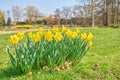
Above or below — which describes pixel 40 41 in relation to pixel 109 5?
below

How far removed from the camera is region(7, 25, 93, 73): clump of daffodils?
158 inches

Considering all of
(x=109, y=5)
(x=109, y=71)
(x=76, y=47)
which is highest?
(x=109, y=5)

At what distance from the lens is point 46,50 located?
13.8 feet

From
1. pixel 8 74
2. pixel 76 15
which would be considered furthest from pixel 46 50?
pixel 76 15

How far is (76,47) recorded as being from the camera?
15.1 ft

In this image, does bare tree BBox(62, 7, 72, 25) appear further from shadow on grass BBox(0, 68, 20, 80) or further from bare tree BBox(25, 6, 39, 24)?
shadow on grass BBox(0, 68, 20, 80)

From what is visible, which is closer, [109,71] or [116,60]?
[109,71]

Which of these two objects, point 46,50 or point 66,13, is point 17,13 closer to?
point 66,13

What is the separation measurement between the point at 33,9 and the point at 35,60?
35.3 m

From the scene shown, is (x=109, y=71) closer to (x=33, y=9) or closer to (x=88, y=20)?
(x=88, y=20)

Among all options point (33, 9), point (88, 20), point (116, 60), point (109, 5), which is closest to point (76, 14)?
point (88, 20)

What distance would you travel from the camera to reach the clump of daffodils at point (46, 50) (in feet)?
13.2

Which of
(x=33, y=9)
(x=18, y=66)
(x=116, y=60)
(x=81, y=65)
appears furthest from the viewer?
(x=33, y=9)

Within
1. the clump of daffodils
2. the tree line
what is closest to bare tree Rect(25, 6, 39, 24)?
the tree line
